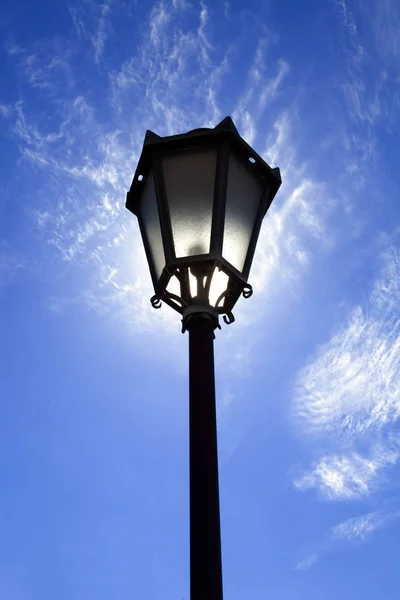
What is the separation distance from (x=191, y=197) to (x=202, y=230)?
242mm

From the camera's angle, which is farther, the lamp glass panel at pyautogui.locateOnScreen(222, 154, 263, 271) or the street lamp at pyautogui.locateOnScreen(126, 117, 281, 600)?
the lamp glass panel at pyautogui.locateOnScreen(222, 154, 263, 271)

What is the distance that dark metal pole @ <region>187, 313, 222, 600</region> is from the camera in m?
2.60

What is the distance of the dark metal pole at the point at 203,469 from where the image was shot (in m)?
2.60

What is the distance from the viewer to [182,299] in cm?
356

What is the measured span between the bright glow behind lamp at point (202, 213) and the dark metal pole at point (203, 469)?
0.63 ft

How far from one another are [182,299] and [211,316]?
0.21m

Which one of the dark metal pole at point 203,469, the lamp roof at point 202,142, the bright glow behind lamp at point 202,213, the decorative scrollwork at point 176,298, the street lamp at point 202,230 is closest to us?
the dark metal pole at point 203,469

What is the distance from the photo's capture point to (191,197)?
3.60 meters

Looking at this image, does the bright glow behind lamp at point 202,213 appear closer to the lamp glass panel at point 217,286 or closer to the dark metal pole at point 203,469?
the lamp glass panel at point 217,286

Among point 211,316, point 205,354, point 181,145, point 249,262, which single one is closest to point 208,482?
point 205,354

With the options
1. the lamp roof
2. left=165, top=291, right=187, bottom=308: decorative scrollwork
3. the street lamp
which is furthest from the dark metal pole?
the lamp roof

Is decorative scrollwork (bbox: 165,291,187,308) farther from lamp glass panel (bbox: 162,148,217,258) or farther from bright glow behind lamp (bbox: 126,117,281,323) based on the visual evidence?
lamp glass panel (bbox: 162,148,217,258)

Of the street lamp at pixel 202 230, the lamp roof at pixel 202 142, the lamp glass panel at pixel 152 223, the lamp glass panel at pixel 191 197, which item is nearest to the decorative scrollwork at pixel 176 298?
the street lamp at pixel 202 230

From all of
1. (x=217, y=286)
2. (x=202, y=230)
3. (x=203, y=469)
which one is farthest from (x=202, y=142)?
(x=203, y=469)
